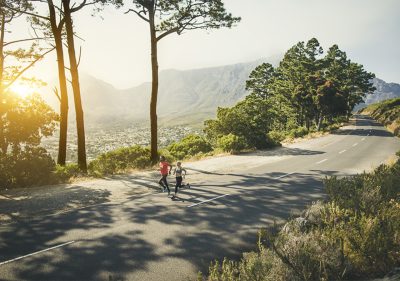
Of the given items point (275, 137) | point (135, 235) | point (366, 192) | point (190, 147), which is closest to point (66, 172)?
point (135, 235)

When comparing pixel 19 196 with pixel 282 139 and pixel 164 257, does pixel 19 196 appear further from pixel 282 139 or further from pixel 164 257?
pixel 282 139

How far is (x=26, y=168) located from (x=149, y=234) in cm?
880

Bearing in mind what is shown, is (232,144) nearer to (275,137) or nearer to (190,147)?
(190,147)

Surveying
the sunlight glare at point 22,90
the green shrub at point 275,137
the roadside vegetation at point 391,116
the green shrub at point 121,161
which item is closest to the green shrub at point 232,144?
the green shrub at point 275,137

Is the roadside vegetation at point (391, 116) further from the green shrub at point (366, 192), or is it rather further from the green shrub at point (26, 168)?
the green shrub at point (26, 168)

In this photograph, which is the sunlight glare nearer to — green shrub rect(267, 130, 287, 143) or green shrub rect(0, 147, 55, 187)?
green shrub rect(0, 147, 55, 187)

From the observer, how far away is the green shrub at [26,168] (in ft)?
45.5

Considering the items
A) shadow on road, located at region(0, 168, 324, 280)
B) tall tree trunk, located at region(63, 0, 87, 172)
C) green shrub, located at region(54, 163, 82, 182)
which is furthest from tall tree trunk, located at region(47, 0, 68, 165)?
shadow on road, located at region(0, 168, 324, 280)

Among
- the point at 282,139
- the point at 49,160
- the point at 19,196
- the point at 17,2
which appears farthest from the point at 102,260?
the point at 282,139

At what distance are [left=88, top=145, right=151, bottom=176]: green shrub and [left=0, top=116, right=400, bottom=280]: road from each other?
6.46m

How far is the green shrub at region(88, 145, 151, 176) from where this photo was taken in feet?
61.4

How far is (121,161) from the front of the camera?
2128 cm

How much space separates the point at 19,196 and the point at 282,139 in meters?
33.4

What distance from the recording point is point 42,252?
24.0 feet
